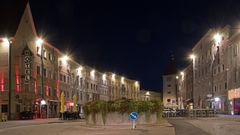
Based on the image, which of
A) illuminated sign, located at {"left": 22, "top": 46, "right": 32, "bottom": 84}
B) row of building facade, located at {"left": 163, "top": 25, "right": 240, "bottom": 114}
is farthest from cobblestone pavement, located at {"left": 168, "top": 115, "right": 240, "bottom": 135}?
row of building facade, located at {"left": 163, "top": 25, "right": 240, "bottom": 114}

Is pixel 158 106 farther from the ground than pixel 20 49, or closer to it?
closer to it

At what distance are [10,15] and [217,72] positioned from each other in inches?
1546

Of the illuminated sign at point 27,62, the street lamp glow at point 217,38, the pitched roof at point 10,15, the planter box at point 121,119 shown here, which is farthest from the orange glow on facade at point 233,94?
the pitched roof at point 10,15

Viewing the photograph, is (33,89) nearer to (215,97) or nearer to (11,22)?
(11,22)

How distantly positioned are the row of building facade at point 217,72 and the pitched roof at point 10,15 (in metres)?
32.3

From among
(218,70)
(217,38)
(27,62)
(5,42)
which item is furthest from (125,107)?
(218,70)

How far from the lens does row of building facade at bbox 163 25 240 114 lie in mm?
61094

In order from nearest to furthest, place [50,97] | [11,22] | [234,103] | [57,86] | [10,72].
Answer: [10,72]
[11,22]
[234,103]
[50,97]
[57,86]

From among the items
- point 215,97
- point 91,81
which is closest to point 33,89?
point 215,97

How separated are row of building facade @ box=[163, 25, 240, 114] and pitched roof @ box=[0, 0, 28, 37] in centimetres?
3228

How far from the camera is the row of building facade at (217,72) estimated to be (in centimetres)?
6109

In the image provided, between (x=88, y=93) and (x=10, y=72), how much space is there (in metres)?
44.6

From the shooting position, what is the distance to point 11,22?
2158 inches

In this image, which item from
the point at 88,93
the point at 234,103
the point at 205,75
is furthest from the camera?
the point at 88,93
